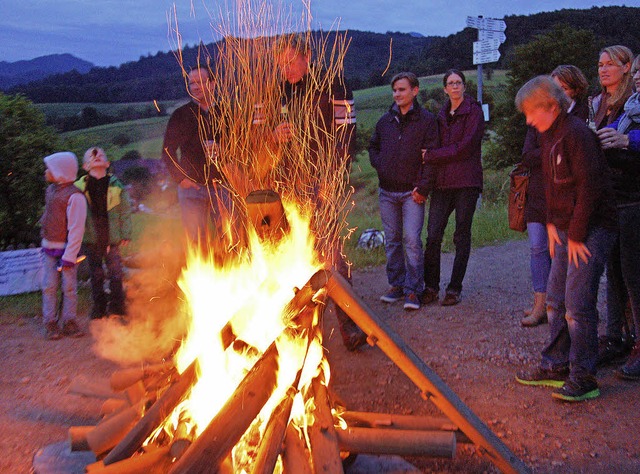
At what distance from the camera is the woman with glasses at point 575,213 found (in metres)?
3.60

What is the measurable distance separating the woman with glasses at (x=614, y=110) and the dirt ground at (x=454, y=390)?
279 mm

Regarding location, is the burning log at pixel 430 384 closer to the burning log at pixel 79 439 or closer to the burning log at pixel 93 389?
the burning log at pixel 79 439

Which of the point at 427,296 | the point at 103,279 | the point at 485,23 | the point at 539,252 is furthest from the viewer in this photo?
the point at 485,23

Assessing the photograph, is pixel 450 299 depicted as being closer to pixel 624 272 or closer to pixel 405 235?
pixel 405 235

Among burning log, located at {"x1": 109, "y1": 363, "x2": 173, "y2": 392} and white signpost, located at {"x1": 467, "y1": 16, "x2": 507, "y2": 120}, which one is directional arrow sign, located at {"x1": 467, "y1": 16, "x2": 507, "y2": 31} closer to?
white signpost, located at {"x1": 467, "y1": 16, "x2": 507, "y2": 120}

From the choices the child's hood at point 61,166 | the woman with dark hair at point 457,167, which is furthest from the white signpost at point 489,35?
the child's hood at point 61,166

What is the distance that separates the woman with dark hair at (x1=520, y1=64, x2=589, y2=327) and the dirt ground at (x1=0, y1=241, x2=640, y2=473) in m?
0.57

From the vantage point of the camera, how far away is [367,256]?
7.98m

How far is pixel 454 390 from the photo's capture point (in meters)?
4.07

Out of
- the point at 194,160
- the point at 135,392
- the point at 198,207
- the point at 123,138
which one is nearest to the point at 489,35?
the point at 194,160

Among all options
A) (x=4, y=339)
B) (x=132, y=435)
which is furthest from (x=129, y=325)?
(x=132, y=435)

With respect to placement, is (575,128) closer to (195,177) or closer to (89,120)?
(195,177)

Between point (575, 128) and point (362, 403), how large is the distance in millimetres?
2183

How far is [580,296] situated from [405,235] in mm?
2418
